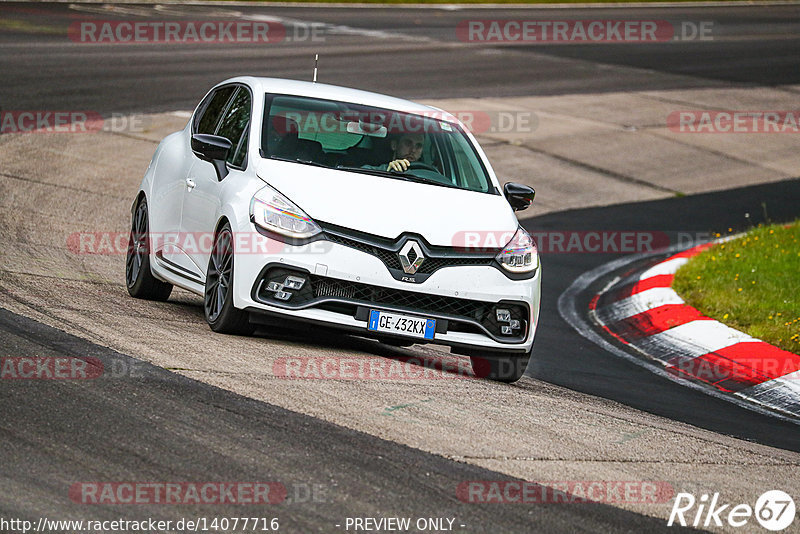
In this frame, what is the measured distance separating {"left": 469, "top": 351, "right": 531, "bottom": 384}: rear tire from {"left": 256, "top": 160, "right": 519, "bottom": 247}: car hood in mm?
804

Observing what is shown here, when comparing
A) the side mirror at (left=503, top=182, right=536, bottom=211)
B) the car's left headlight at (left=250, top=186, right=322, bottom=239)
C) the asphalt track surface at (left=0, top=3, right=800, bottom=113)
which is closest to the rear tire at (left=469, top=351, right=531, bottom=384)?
the side mirror at (left=503, top=182, right=536, bottom=211)

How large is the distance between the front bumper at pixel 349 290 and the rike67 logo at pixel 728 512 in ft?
7.68

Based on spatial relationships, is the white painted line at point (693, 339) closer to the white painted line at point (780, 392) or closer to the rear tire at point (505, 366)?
the white painted line at point (780, 392)

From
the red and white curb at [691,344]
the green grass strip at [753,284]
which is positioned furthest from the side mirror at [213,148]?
the green grass strip at [753,284]

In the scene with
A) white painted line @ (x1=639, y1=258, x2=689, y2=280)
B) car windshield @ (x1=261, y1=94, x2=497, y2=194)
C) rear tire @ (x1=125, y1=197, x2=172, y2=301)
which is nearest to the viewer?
car windshield @ (x1=261, y1=94, x2=497, y2=194)

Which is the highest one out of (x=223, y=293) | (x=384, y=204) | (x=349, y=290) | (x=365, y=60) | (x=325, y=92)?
(x=365, y=60)

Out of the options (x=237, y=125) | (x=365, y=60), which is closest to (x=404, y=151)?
(x=237, y=125)

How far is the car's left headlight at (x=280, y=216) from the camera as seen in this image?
7582 millimetres

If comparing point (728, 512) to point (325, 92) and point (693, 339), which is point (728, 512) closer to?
point (325, 92)

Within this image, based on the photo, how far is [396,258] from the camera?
756 centimetres

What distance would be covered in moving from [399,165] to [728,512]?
376 cm

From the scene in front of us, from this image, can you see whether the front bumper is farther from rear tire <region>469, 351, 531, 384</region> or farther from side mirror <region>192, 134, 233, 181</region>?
side mirror <region>192, 134, 233, 181</region>

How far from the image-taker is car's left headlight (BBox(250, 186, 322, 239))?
299 inches

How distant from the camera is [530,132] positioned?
20.1 m
